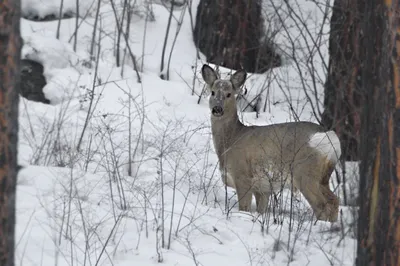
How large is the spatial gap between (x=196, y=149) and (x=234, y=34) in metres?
4.11

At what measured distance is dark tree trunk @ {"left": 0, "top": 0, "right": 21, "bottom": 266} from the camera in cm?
410

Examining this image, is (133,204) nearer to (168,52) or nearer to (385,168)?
(385,168)

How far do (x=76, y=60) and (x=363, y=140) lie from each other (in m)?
9.22

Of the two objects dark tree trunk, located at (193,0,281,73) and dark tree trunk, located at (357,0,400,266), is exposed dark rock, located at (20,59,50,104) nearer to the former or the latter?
dark tree trunk, located at (193,0,281,73)

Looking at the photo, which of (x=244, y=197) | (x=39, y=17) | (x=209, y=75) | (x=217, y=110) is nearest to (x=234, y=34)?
(x=39, y=17)

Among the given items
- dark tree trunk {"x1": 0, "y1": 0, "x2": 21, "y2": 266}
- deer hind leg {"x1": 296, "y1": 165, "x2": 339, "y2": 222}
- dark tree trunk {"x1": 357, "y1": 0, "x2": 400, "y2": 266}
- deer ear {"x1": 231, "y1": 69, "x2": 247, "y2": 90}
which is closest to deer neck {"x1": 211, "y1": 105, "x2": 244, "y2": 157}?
deer ear {"x1": 231, "y1": 69, "x2": 247, "y2": 90}

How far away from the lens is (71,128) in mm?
10938

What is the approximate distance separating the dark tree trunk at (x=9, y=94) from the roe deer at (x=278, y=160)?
13.1ft

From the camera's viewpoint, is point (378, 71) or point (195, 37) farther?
point (195, 37)

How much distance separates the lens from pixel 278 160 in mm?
8422

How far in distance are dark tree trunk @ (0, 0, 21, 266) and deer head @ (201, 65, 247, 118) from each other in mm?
5062

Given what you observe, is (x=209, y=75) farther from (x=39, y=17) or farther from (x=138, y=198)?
(x=39, y=17)

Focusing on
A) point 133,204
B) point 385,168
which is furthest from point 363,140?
point 133,204

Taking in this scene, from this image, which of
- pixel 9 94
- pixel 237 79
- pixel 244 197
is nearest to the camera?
pixel 9 94
